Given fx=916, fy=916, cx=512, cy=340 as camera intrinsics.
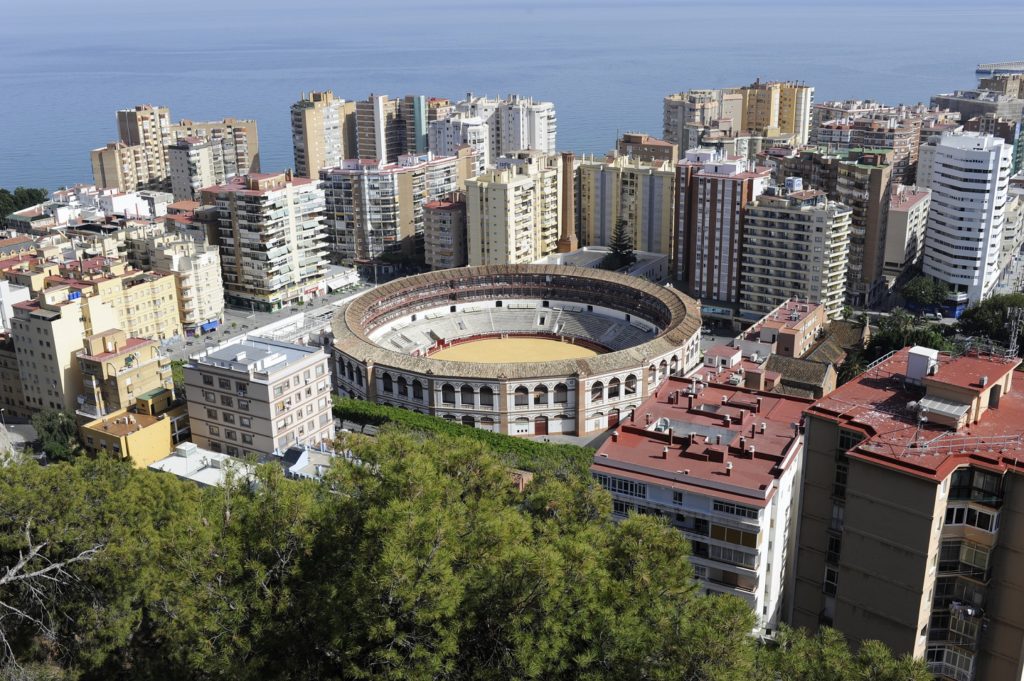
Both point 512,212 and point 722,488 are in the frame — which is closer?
point 722,488

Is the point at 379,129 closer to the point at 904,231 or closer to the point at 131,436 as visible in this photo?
the point at 904,231

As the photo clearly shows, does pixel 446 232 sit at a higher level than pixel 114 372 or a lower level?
higher

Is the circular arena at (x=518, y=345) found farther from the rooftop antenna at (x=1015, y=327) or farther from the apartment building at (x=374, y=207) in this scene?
the rooftop antenna at (x=1015, y=327)

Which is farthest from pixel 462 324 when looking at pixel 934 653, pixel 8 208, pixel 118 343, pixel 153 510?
pixel 8 208

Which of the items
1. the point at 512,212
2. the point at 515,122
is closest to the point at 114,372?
the point at 512,212

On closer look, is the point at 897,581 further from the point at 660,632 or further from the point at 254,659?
the point at 254,659

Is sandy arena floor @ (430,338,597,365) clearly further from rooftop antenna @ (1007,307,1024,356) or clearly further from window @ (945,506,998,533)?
window @ (945,506,998,533)
